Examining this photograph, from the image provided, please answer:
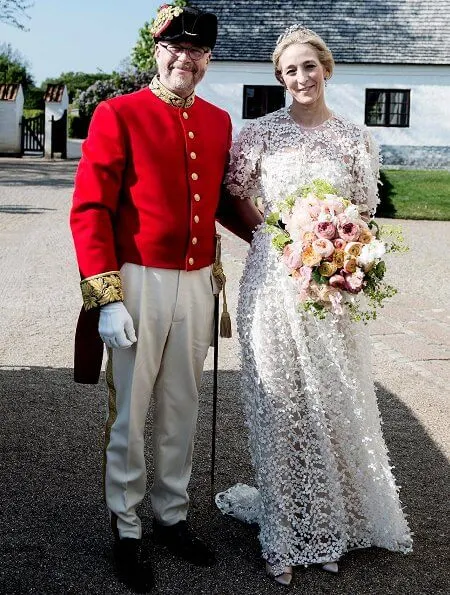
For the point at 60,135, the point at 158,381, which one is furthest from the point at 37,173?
the point at 158,381

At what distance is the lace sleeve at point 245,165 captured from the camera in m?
3.67

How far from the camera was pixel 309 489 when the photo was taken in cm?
364

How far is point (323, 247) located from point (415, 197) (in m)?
16.7

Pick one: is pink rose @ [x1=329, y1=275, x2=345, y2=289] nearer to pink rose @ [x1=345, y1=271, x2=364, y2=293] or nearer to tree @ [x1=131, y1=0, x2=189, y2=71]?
pink rose @ [x1=345, y1=271, x2=364, y2=293]

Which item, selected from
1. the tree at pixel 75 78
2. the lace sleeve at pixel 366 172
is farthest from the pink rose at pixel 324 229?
the tree at pixel 75 78

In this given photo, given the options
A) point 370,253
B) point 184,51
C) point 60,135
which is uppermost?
point 60,135

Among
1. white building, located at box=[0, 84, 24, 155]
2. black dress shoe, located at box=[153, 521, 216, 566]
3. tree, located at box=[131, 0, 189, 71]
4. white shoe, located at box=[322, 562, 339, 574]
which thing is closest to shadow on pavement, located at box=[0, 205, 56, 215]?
black dress shoe, located at box=[153, 521, 216, 566]

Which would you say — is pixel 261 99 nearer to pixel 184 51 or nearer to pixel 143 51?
pixel 143 51

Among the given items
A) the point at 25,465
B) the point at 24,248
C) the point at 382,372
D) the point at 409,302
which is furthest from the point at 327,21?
the point at 25,465

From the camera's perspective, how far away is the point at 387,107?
30.2 meters

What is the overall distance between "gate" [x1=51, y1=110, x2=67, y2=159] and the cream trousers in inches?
1102

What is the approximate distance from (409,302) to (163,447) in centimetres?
588

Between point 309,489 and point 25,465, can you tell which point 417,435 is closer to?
point 309,489

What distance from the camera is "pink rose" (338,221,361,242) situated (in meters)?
3.36
